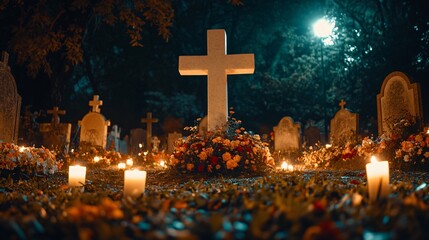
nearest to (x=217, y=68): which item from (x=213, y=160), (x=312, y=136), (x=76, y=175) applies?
(x=213, y=160)

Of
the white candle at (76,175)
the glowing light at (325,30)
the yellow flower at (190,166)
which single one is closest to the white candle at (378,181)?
the white candle at (76,175)

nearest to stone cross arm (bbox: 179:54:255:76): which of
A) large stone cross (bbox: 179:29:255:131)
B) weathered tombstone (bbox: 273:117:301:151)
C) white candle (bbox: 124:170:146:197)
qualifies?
large stone cross (bbox: 179:29:255:131)

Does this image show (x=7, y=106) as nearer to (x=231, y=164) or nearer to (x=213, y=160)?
(x=213, y=160)

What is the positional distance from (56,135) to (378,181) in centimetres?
1126

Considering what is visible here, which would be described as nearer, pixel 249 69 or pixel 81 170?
pixel 81 170

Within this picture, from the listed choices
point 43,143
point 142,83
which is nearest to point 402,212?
point 43,143

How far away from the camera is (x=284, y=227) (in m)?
1.93

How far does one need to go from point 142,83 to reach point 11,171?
666 inches

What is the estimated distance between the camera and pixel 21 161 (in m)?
6.48

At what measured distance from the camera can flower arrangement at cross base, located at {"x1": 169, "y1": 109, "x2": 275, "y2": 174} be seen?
6328 mm

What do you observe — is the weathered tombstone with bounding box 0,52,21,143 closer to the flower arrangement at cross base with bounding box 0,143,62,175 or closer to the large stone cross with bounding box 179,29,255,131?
the flower arrangement at cross base with bounding box 0,143,62,175

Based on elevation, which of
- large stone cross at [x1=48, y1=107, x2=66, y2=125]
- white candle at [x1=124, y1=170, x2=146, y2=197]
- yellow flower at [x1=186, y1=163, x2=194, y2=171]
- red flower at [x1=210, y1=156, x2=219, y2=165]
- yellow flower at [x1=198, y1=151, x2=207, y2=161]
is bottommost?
white candle at [x1=124, y1=170, x2=146, y2=197]

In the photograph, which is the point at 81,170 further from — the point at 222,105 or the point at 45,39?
the point at 45,39

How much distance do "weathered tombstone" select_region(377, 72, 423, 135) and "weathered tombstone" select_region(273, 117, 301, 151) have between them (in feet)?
14.1
